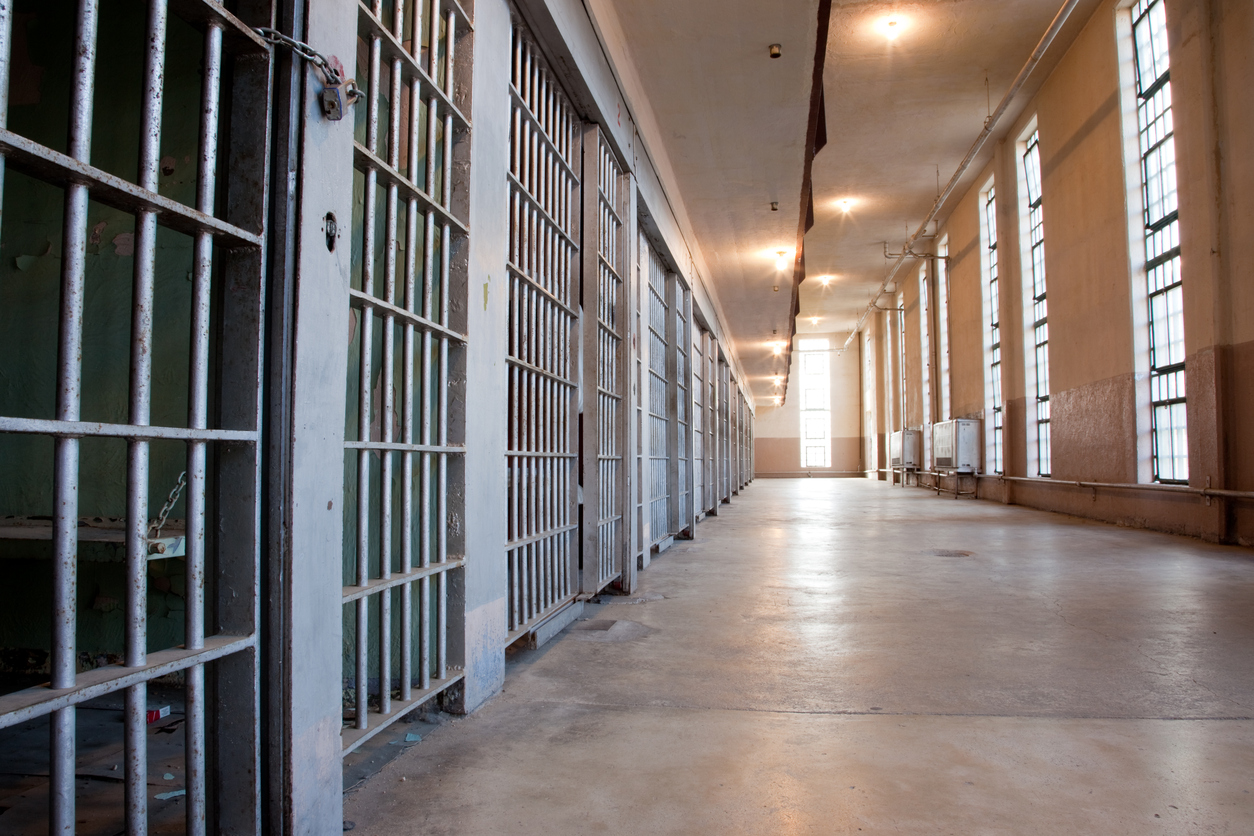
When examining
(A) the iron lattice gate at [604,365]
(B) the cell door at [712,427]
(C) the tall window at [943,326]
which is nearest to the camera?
(A) the iron lattice gate at [604,365]

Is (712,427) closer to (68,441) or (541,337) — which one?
(541,337)

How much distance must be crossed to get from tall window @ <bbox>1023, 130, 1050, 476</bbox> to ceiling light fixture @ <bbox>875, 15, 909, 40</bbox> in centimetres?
510

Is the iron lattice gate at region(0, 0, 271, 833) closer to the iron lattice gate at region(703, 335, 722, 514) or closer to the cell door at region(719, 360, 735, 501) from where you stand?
the iron lattice gate at region(703, 335, 722, 514)

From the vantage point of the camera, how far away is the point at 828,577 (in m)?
6.30

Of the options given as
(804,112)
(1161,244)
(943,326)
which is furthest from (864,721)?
(943,326)

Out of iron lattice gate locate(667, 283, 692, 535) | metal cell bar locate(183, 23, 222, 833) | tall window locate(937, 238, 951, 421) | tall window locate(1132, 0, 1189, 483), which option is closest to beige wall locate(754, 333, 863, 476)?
tall window locate(937, 238, 951, 421)

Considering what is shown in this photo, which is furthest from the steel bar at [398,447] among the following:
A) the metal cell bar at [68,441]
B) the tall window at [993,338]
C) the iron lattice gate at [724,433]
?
the tall window at [993,338]

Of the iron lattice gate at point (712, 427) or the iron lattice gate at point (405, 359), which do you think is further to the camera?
the iron lattice gate at point (712, 427)

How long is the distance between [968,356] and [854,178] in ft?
18.1

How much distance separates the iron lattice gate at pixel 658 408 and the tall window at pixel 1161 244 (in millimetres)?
6702

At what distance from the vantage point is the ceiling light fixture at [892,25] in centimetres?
1082

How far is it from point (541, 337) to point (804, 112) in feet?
12.6

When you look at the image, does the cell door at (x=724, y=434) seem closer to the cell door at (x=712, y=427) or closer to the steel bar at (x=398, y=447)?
the cell door at (x=712, y=427)

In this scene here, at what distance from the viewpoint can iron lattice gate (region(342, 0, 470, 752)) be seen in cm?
232
